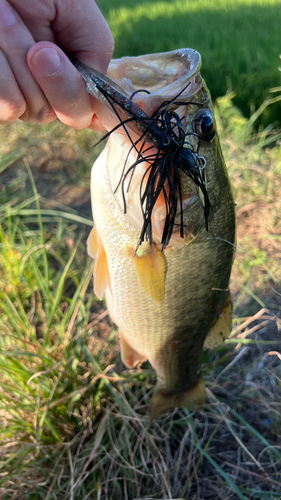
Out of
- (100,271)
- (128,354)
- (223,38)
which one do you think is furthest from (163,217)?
(223,38)

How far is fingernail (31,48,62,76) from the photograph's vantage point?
791 millimetres

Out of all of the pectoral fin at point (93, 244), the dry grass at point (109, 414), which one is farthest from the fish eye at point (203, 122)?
the dry grass at point (109, 414)

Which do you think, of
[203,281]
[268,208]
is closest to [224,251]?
[203,281]

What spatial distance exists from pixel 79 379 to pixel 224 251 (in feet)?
3.52

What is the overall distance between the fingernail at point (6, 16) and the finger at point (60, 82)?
0.07 m

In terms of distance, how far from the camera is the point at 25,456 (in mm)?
1605

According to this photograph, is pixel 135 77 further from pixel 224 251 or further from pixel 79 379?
pixel 79 379

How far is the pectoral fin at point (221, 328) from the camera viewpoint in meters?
1.47

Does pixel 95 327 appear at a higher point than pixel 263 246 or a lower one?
higher

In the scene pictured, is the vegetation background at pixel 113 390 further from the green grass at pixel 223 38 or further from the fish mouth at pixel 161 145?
the green grass at pixel 223 38

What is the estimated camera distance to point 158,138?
2.51 ft

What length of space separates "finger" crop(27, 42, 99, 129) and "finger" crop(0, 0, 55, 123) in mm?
27

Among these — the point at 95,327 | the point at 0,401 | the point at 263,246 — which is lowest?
the point at 263,246

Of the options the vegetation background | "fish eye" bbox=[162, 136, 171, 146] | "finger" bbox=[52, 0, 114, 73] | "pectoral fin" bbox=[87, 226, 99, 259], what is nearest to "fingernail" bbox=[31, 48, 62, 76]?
"finger" bbox=[52, 0, 114, 73]
